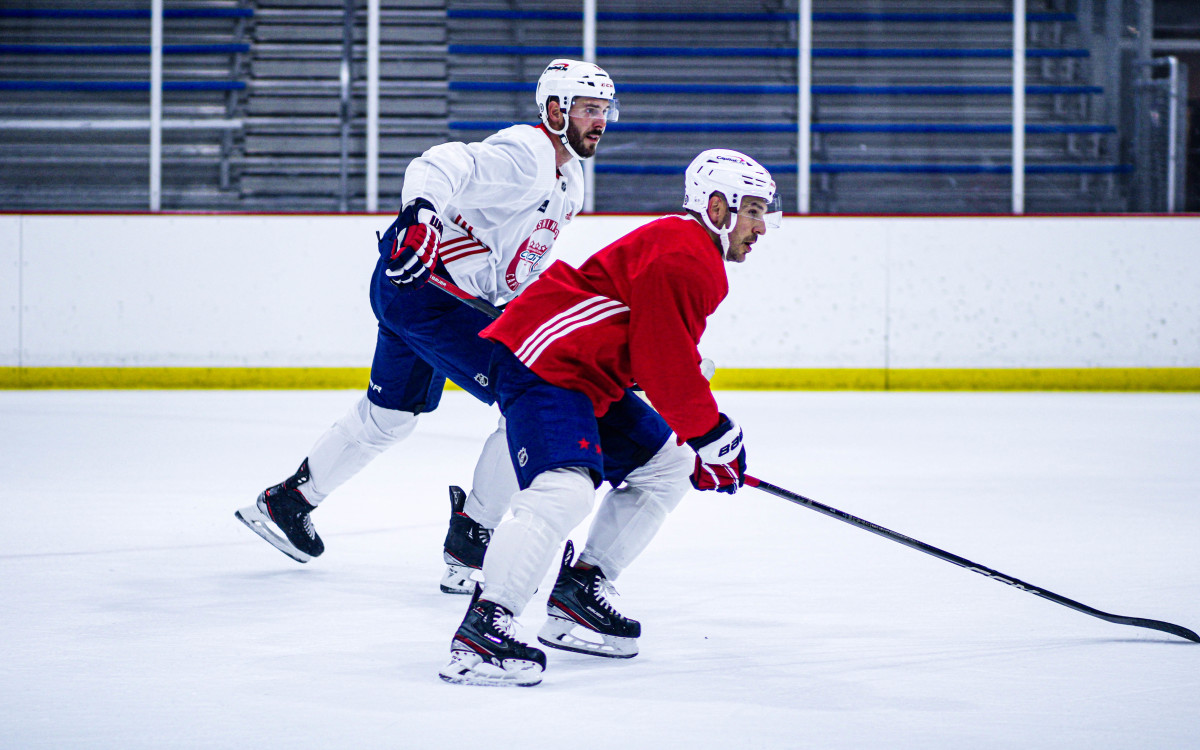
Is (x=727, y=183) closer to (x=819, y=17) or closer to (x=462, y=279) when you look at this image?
(x=462, y=279)

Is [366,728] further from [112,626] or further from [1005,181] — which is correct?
[1005,181]

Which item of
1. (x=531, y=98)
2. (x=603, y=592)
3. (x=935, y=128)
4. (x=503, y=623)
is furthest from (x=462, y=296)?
(x=935, y=128)

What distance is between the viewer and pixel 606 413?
2.24 meters

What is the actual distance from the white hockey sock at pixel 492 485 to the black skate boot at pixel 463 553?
0.07 feet

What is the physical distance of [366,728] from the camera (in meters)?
1.74

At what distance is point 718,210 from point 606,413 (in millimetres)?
391

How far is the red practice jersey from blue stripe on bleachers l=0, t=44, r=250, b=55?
21.1 ft

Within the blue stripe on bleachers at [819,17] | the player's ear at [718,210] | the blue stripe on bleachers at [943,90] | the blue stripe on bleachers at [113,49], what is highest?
the blue stripe on bleachers at [819,17]

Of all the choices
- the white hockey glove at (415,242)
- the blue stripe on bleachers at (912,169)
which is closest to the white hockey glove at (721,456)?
the white hockey glove at (415,242)

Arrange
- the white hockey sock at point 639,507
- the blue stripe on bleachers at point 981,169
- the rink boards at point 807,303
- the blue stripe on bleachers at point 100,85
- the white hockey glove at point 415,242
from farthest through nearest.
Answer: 1. the blue stripe on bleachers at point 100,85
2. the blue stripe on bleachers at point 981,169
3. the rink boards at point 807,303
4. the white hockey glove at point 415,242
5. the white hockey sock at point 639,507

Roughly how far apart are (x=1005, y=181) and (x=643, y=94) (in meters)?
2.32

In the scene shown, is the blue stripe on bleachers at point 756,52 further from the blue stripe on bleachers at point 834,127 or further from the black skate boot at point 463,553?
the black skate boot at point 463,553

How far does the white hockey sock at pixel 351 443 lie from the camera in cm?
276

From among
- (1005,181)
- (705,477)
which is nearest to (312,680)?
(705,477)
